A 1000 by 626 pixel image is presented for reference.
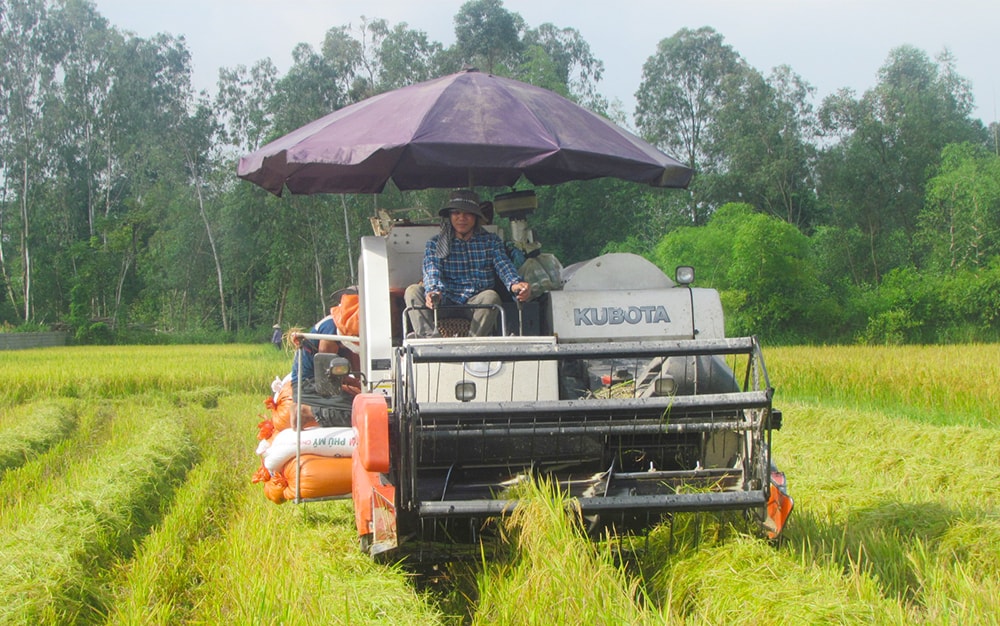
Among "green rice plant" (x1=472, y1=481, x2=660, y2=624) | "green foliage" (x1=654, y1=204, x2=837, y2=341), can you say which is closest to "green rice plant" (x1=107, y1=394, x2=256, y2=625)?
"green rice plant" (x1=472, y1=481, x2=660, y2=624)

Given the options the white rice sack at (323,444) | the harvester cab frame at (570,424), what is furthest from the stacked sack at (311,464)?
the harvester cab frame at (570,424)

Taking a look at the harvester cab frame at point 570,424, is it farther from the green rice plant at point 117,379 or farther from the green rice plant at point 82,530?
the green rice plant at point 117,379

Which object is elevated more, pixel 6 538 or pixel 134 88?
pixel 134 88

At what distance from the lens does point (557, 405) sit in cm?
469

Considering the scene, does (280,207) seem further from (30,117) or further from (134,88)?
(30,117)

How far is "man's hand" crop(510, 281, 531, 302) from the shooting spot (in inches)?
239

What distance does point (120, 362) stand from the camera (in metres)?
23.2

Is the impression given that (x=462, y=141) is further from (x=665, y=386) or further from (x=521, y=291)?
(x=665, y=386)

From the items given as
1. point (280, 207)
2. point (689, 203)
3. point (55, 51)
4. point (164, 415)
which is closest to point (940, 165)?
point (689, 203)

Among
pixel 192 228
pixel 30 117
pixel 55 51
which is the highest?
pixel 55 51

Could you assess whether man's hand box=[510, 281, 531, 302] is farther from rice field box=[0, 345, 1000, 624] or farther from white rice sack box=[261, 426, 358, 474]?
rice field box=[0, 345, 1000, 624]

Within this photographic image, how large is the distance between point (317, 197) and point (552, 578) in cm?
4299

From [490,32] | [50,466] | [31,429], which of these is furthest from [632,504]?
[490,32]

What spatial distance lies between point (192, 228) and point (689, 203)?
2631cm
